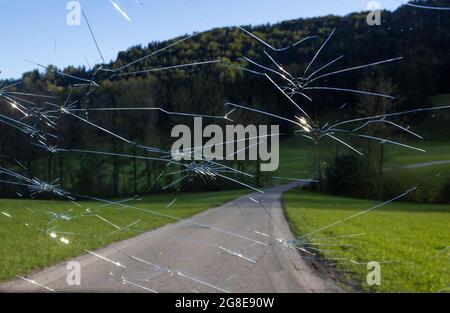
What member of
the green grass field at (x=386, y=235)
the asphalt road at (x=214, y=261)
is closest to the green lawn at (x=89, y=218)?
the asphalt road at (x=214, y=261)

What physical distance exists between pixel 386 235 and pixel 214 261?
34.7 inches

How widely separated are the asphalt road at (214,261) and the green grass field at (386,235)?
0.48ft

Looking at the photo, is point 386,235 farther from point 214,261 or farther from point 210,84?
point 210,84

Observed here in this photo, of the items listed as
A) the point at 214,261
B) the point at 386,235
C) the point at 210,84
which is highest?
the point at 210,84

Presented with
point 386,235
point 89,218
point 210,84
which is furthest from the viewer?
point 89,218

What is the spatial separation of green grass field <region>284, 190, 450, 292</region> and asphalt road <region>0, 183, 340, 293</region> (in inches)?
5.8

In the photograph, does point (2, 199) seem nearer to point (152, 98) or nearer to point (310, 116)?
point (152, 98)

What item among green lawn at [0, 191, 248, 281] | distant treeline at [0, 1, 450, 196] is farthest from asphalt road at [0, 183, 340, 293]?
distant treeline at [0, 1, 450, 196]

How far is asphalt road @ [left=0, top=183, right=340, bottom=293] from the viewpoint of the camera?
7.50 feet

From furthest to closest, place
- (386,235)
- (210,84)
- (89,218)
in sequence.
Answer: (89,218), (386,235), (210,84)

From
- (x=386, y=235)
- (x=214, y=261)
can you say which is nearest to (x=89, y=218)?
(x=214, y=261)

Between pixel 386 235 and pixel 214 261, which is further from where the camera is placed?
pixel 214 261

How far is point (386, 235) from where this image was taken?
7.00ft
